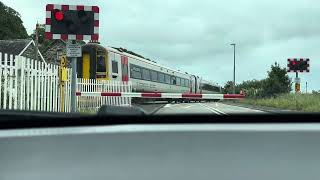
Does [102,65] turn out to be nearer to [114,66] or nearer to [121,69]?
[114,66]

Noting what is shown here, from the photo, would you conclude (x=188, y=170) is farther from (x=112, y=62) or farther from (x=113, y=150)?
(x=112, y=62)

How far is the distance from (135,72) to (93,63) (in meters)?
3.94

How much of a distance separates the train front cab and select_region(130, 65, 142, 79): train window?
9.06 ft

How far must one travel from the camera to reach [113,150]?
149cm

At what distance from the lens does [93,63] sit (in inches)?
918

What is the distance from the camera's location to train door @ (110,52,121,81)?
23.8 meters

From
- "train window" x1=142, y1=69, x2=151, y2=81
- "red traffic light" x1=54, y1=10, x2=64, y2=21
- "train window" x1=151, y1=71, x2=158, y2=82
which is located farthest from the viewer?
"train window" x1=151, y1=71, x2=158, y2=82

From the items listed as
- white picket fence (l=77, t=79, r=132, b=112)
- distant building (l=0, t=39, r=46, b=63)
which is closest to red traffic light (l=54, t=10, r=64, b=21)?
white picket fence (l=77, t=79, r=132, b=112)

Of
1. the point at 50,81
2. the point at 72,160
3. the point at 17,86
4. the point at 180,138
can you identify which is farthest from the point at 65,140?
the point at 50,81

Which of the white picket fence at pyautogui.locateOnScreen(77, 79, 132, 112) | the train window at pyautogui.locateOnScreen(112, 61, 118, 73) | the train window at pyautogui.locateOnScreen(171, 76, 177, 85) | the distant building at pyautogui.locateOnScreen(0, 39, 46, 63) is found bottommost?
the white picket fence at pyautogui.locateOnScreen(77, 79, 132, 112)

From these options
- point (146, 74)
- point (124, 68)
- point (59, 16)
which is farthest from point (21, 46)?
point (59, 16)

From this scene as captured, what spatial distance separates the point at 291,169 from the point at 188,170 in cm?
27

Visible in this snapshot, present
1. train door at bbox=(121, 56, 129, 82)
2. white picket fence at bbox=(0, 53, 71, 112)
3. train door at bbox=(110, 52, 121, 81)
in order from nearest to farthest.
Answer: white picket fence at bbox=(0, 53, 71, 112) < train door at bbox=(110, 52, 121, 81) < train door at bbox=(121, 56, 129, 82)

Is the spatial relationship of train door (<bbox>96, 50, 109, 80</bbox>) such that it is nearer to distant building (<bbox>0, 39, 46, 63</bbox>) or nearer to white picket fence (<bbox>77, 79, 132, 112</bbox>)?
white picket fence (<bbox>77, 79, 132, 112</bbox>)
